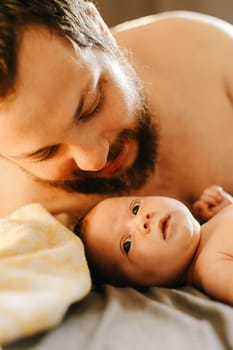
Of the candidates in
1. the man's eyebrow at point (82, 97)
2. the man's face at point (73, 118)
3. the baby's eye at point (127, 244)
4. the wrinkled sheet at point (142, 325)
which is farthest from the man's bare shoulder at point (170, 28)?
the wrinkled sheet at point (142, 325)

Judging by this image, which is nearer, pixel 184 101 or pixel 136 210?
pixel 136 210

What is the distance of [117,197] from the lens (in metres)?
1.17

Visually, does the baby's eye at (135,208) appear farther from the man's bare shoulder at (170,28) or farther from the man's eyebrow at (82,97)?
the man's bare shoulder at (170,28)

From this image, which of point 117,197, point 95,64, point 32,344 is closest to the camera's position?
point 32,344

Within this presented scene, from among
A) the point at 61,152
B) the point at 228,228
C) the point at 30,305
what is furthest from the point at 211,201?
the point at 30,305

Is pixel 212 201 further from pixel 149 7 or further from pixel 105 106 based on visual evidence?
pixel 149 7

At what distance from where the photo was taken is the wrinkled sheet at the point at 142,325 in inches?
31.8

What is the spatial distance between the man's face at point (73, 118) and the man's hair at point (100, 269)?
0.37ft

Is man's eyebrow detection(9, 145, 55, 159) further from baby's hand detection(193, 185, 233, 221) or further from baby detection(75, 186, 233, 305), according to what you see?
baby's hand detection(193, 185, 233, 221)

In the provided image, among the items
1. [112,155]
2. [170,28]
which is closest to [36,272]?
[112,155]

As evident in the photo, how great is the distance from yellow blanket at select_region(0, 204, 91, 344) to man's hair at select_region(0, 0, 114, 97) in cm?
24

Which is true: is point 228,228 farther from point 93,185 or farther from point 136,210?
point 93,185

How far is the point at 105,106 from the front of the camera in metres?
1.08

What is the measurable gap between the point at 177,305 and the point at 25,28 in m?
0.48
